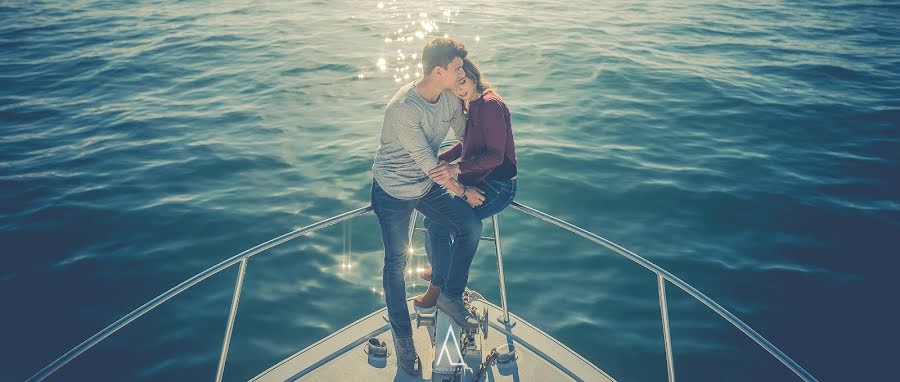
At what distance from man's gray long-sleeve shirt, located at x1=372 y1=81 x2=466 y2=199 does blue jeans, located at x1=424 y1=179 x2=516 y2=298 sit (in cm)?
33

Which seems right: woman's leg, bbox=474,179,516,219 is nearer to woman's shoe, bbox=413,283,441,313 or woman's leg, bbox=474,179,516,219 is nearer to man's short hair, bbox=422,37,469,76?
woman's shoe, bbox=413,283,441,313

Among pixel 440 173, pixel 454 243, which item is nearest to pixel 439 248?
pixel 454 243

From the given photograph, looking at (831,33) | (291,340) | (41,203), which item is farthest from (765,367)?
(831,33)

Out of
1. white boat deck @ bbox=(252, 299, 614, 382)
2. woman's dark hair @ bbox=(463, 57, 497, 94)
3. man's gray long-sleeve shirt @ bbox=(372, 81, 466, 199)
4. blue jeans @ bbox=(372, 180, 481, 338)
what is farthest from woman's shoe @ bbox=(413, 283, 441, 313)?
woman's dark hair @ bbox=(463, 57, 497, 94)

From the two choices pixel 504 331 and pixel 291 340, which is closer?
pixel 504 331

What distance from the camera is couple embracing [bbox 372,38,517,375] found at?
2.64m

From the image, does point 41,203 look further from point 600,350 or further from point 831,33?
point 831,33

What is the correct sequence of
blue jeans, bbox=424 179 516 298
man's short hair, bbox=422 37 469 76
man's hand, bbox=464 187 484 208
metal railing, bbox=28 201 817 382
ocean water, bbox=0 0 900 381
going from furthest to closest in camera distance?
1. ocean water, bbox=0 0 900 381
2. blue jeans, bbox=424 179 516 298
3. man's hand, bbox=464 187 484 208
4. man's short hair, bbox=422 37 469 76
5. metal railing, bbox=28 201 817 382

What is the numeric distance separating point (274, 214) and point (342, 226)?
98 cm

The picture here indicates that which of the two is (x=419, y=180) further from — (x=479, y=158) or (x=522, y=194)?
(x=522, y=194)

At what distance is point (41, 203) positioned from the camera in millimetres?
7355

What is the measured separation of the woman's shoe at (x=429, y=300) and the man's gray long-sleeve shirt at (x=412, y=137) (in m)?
0.74

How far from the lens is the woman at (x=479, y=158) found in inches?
108

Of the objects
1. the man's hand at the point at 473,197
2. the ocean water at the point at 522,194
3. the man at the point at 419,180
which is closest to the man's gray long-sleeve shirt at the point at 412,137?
the man at the point at 419,180
